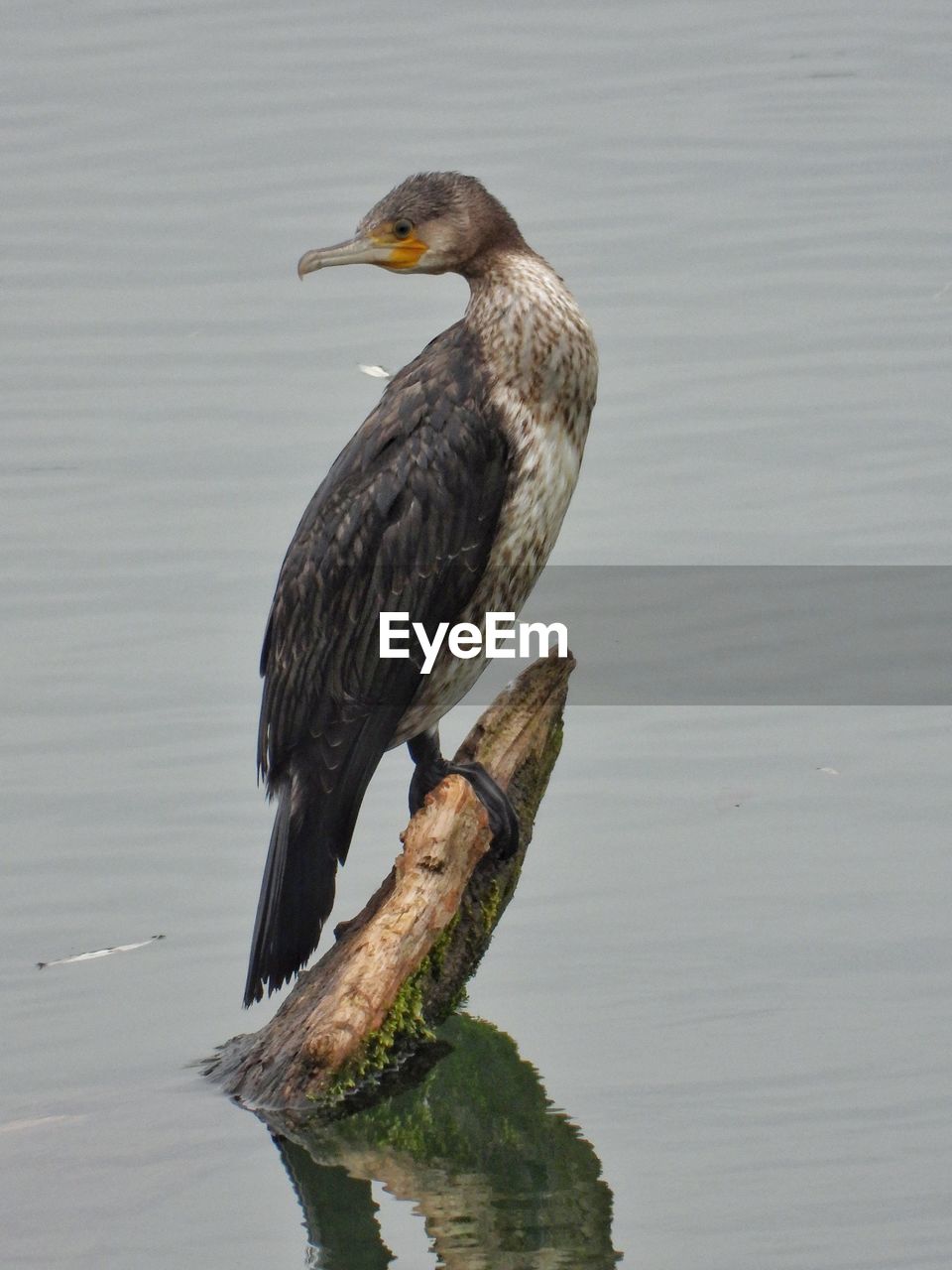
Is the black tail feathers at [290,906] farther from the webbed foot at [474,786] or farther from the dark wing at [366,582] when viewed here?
the webbed foot at [474,786]

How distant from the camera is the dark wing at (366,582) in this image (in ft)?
20.5

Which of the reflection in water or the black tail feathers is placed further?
the black tail feathers

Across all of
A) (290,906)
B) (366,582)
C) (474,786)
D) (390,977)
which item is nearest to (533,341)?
(366,582)

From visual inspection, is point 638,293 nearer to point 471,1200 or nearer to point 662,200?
point 662,200

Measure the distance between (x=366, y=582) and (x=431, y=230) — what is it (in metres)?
0.82

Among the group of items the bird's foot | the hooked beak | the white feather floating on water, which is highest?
the hooked beak

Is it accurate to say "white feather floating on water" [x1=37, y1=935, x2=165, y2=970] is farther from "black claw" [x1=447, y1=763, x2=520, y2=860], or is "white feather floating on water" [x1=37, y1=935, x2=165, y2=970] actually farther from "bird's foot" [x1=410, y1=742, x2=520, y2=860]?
"black claw" [x1=447, y1=763, x2=520, y2=860]

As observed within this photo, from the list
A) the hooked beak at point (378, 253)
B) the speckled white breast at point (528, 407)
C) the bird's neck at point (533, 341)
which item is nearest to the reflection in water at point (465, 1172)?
the speckled white breast at point (528, 407)

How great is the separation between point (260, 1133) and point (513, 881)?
104cm

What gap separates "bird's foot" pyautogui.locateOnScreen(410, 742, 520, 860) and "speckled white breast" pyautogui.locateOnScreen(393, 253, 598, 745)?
0.67 feet

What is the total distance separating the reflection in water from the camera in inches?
216

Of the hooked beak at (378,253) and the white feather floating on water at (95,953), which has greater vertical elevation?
the hooked beak at (378,253)

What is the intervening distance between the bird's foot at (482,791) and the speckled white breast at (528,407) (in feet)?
0.67

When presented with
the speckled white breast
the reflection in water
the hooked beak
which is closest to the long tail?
the reflection in water
